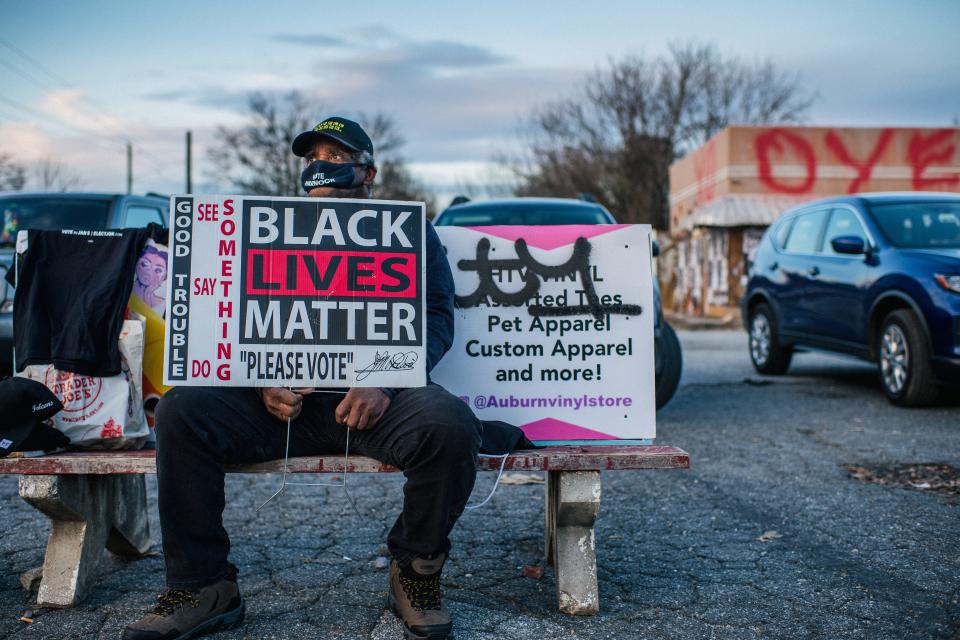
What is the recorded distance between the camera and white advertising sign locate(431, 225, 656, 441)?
3.64 meters

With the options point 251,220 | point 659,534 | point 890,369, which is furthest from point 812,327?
point 251,220

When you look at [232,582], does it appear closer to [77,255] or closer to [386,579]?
[386,579]

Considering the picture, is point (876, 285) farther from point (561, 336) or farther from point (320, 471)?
point (320, 471)

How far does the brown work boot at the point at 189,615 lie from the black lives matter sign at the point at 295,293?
0.68 metres

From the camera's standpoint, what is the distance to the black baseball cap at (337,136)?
3.56 metres

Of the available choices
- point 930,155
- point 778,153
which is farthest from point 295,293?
point 930,155

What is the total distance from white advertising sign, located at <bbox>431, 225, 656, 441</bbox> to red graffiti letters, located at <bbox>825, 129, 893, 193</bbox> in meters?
23.1

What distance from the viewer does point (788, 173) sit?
80.9 ft

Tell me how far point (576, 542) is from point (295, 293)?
1311 mm

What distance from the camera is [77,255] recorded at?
11.6ft

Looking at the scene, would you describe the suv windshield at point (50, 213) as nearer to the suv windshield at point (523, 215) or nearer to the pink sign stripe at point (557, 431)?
the suv windshield at point (523, 215)

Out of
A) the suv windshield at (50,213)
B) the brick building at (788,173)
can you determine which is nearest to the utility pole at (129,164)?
the brick building at (788,173)

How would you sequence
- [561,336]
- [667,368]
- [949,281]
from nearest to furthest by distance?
1. [561,336]
2. [949,281]
3. [667,368]

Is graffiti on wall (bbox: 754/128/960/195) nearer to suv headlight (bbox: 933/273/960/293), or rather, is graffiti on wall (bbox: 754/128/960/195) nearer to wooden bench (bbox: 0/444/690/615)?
suv headlight (bbox: 933/273/960/293)
